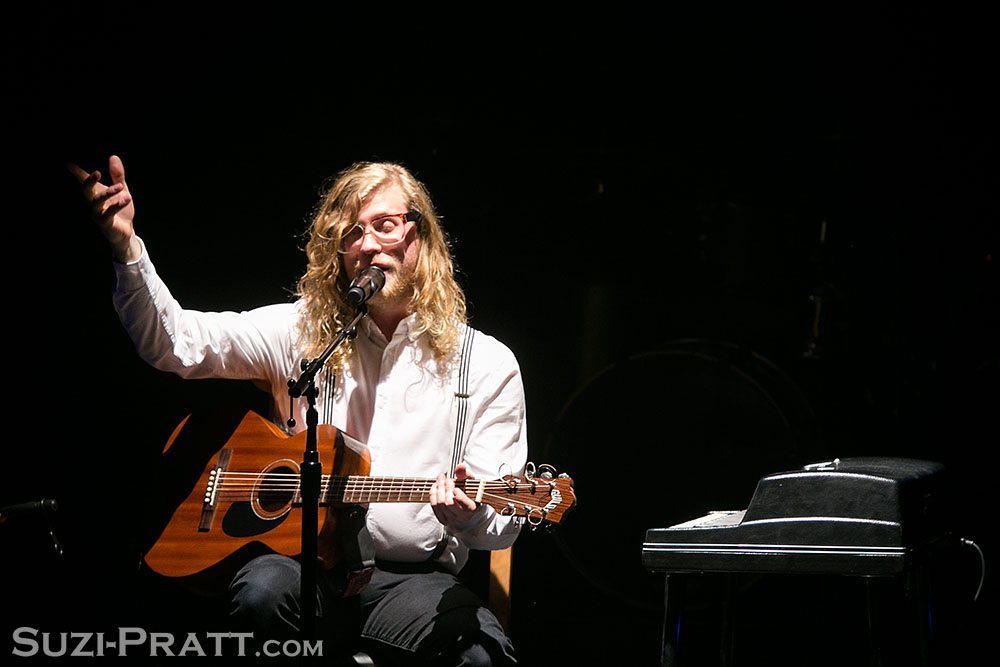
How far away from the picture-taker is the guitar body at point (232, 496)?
Answer: 2.77 metres

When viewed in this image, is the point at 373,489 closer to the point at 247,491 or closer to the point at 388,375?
the point at 247,491

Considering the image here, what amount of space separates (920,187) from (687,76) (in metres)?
1.02

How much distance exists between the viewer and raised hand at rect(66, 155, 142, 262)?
2.64 meters

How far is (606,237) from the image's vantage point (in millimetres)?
4352

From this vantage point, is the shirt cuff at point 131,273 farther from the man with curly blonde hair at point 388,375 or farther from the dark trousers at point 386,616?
the dark trousers at point 386,616

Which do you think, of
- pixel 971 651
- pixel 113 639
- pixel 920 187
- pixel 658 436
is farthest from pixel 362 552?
pixel 920 187

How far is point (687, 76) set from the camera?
435cm

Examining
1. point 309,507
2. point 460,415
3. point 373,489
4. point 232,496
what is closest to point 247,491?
point 232,496

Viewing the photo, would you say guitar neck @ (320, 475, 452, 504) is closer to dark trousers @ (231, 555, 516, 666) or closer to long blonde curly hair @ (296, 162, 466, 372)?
dark trousers @ (231, 555, 516, 666)

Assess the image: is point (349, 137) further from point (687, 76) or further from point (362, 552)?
point (362, 552)

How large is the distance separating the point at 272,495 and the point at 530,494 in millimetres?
696

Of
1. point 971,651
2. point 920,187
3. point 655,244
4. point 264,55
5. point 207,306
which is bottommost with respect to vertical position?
point 971,651

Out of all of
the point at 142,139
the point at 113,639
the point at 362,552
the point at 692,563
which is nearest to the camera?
the point at 692,563

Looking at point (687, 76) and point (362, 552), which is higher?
point (687, 76)
